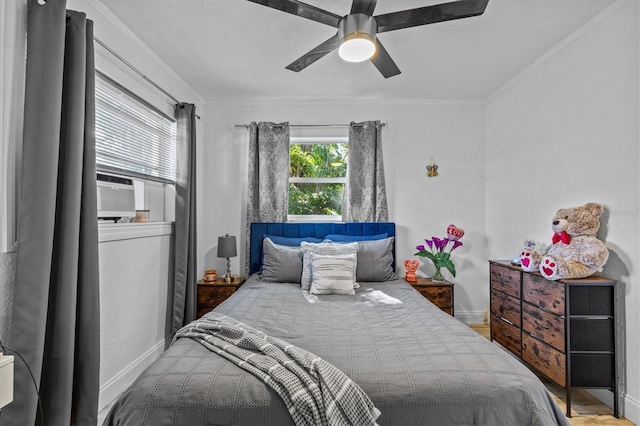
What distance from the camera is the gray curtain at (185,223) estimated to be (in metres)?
3.13

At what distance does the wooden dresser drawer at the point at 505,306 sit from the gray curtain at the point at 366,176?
1.32 m

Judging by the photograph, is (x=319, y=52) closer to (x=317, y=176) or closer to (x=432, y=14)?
(x=432, y=14)

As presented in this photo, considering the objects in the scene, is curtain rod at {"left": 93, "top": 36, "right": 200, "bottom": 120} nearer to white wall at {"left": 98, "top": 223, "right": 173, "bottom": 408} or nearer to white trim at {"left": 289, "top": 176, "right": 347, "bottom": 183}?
white wall at {"left": 98, "top": 223, "right": 173, "bottom": 408}

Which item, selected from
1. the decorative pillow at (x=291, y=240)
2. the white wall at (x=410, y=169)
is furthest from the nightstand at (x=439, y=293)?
the decorative pillow at (x=291, y=240)

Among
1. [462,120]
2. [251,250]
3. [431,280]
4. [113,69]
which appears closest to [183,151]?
[113,69]

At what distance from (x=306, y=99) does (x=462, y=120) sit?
1.80m

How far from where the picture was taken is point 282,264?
10.3 feet

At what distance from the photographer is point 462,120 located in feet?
12.9

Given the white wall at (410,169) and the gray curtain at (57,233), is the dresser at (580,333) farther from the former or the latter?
the gray curtain at (57,233)

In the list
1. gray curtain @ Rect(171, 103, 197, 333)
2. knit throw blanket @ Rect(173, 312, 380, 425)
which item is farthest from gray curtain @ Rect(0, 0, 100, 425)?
gray curtain @ Rect(171, 103, 197, 333)

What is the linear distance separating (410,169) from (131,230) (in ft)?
9.37

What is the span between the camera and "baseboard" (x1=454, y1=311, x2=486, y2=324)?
3887 millimetres

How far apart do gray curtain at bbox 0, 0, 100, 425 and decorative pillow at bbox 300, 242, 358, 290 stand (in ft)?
5.00

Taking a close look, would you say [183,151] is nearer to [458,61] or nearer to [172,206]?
[172,206]
